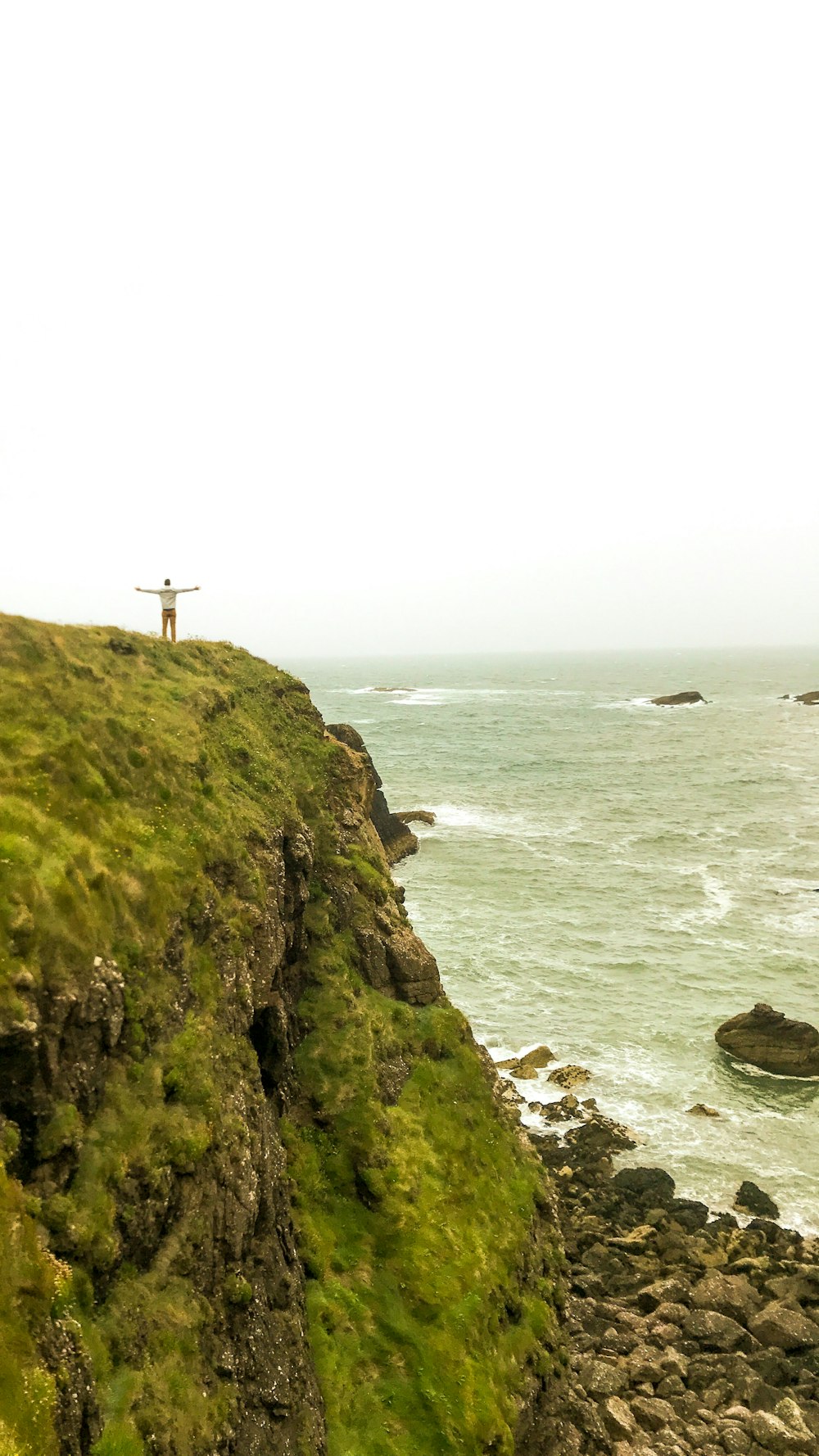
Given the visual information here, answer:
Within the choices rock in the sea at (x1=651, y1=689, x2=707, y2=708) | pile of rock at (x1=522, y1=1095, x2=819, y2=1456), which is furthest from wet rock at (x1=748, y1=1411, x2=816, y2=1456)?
rock in the sea at (x1=651, y1=689, x2=707, y2=708)

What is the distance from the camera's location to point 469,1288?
1623 cm

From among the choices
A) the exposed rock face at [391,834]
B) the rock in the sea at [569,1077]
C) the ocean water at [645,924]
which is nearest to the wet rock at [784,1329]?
the ocean water at [645,924]

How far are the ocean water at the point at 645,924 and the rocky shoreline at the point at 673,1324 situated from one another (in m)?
2.04

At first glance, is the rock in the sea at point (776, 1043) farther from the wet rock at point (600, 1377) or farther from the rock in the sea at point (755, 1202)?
the wet rock at point (600, 1377)

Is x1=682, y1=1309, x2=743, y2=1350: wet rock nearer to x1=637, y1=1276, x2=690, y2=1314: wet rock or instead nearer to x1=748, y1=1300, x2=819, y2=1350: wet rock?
x1=748, y1=1300, x2=819, y2=1350: wet rock

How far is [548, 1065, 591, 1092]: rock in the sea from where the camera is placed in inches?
1271

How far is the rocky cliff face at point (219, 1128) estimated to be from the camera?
33.6 feet

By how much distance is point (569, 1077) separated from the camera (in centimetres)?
3259

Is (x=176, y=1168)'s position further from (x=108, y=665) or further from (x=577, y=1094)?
(x=577, y=1094)

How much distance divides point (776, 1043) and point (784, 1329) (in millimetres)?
14259

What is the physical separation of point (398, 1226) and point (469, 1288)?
1.82 m

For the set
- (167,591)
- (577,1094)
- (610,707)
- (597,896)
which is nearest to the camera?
(167,591)

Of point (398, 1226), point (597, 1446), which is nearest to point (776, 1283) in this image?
point (597, 1446)

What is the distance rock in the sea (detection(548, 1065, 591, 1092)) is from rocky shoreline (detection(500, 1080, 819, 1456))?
394 centimetres
